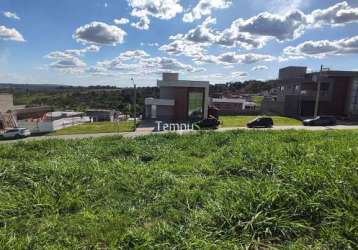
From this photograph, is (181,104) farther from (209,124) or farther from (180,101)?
(209,124)

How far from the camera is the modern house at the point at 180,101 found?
129 ft

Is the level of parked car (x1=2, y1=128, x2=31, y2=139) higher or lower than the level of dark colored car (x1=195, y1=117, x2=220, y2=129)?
lower

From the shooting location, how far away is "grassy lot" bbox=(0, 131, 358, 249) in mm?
3895

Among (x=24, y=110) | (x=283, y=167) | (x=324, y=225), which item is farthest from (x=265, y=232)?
(x=24, y=110)

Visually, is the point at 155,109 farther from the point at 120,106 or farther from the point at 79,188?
the point at 120,106

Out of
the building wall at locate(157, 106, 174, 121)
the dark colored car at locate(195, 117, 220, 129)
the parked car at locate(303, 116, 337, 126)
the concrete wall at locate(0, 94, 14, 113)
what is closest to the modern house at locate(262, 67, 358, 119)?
the parked car at locate(303, 116, 337, 126)

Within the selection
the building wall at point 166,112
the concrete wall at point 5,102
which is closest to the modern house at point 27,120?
the concrete wall at point 5,102

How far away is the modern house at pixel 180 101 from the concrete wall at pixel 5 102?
27069mm

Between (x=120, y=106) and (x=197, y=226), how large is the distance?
8668 cm

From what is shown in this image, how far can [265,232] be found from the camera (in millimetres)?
4027

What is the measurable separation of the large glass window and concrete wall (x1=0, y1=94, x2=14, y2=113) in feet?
109

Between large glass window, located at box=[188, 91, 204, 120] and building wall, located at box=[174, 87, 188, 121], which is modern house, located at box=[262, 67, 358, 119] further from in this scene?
building wall, located at box=[174, 87, 188, 121]

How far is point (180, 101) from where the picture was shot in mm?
39688

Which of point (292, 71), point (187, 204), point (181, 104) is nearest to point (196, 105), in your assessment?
point (181, 104)
